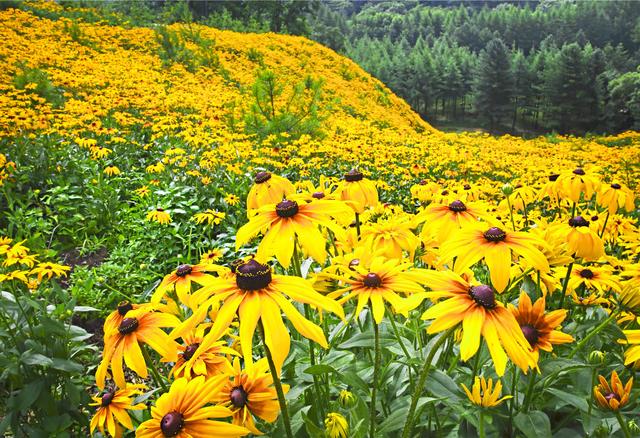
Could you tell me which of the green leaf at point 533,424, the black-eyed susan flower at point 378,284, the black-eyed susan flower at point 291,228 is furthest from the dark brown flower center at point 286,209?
the green leaf at point 533,424

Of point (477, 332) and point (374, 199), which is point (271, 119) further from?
point (477, 332)

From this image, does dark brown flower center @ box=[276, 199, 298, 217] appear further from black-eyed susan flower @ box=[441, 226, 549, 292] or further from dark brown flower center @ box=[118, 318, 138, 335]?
dark brown flower center @ box=[118, 318, 138, 335]

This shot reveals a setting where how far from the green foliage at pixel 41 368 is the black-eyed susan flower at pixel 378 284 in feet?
4.25

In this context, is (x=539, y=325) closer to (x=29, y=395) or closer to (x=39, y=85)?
(x=29, y=395)

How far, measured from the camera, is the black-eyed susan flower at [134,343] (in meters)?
0.94

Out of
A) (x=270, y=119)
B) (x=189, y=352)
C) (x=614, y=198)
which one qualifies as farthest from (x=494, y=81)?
(x=189, y=352)

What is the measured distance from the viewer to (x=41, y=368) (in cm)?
176

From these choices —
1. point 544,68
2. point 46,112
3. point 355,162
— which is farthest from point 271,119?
point 544,68

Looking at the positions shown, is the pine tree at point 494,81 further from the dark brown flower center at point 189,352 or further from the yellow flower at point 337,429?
the yellow flower at point 337,429

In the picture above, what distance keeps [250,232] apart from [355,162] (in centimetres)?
545

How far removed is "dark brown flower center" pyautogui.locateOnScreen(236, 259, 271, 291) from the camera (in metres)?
0.75

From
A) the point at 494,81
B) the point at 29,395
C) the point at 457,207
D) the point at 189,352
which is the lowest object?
the point at 29,395

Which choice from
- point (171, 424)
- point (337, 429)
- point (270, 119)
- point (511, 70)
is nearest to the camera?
point (171, 424)

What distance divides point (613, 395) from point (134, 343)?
1.17 m
